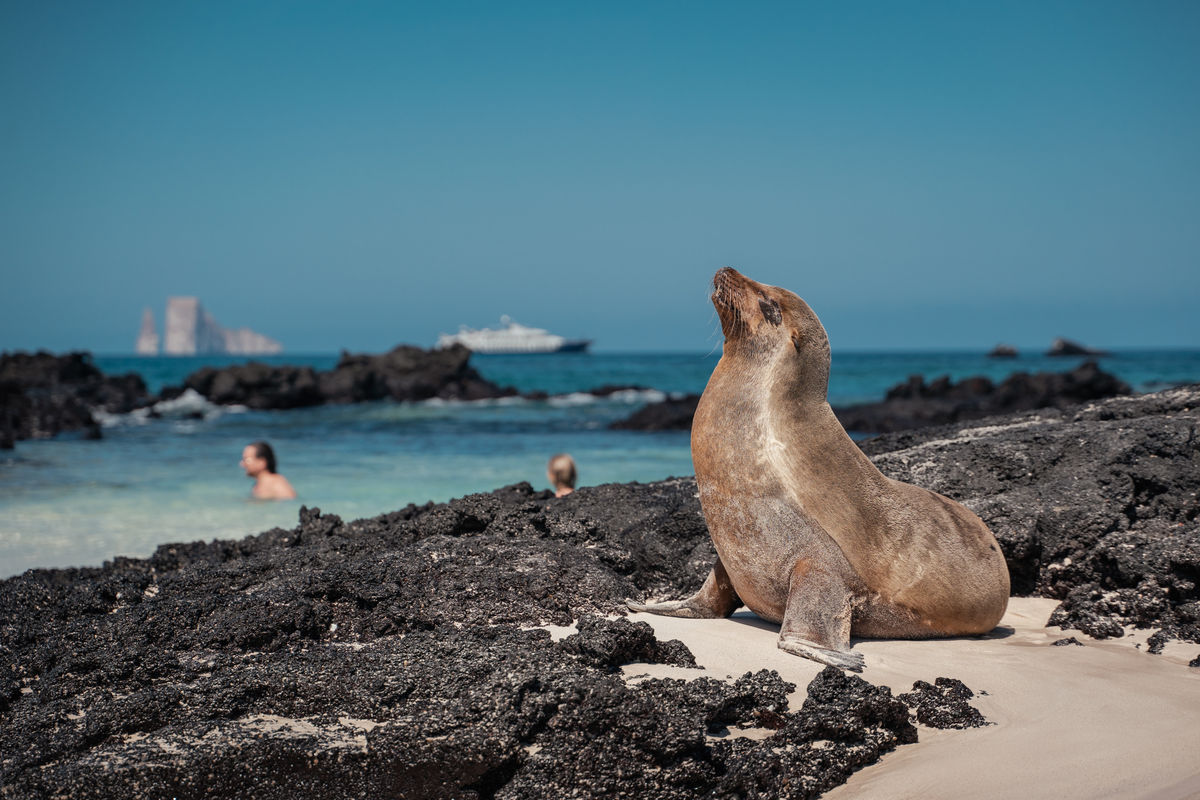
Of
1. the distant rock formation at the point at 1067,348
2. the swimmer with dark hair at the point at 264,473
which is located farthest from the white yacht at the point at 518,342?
the swimmer with dark hair at the point at 264,473

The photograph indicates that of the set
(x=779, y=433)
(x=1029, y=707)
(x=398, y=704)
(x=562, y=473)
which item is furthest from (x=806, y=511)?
(x=562, y=473)

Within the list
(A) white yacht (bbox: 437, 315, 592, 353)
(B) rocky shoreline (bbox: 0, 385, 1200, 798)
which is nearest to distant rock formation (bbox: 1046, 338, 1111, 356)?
(A) white yacht (bbox: 437, 315, 592, 353)

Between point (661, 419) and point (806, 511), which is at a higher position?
point (806, 511)

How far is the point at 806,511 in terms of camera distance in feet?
13.3

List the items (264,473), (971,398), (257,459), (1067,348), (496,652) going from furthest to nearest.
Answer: (1067,348) < (971,398) < (264,473) < (257,459) < (496,652)

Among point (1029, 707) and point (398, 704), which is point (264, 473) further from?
point (1029, 707)

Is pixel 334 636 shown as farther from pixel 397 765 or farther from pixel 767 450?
pixel 767 450

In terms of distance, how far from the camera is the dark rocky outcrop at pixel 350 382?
38844 mm

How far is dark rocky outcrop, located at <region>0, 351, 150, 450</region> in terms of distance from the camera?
2606 cm

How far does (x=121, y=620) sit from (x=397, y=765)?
1959 mm

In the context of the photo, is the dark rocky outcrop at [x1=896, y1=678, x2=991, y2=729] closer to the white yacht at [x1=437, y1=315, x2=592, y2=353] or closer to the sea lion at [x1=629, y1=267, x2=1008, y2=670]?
the sea lion at [x1=629, y1=267, x2=1008, y2=670]

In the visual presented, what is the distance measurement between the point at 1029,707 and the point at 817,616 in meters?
0.82

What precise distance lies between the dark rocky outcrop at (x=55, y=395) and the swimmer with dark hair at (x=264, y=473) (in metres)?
12.5

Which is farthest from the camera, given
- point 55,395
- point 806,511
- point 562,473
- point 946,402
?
point 55,395
